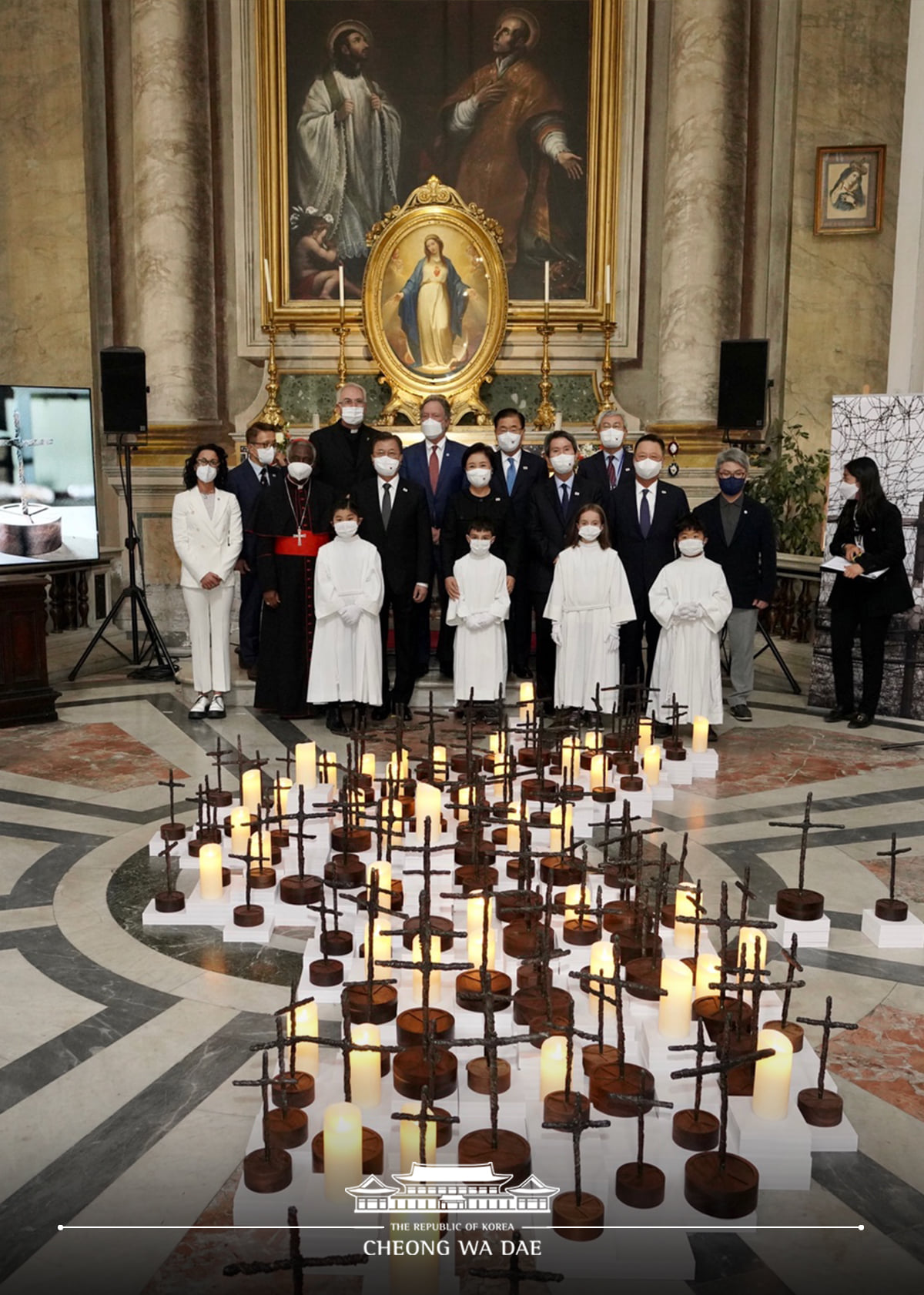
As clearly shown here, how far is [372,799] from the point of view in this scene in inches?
224

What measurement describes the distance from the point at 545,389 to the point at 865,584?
471 cm

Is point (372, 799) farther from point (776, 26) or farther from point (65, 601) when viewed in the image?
point (776, 26)

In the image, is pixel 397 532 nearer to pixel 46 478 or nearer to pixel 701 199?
pixel 46 478

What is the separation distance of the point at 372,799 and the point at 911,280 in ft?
22.0

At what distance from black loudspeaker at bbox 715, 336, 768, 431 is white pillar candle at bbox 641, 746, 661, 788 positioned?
4.51 m

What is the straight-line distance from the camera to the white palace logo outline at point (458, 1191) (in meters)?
2.72

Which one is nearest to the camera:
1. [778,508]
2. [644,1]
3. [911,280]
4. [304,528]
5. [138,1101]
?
[138,1101]

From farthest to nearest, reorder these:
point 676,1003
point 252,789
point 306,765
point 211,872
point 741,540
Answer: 1. point 741,540
2. point 306,765
3. point 252,789
4. point 211,872
5. point 676,1003

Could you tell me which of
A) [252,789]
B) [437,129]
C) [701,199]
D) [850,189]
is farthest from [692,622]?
→ [437,129]

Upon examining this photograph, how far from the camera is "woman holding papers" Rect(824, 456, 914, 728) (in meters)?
8.18

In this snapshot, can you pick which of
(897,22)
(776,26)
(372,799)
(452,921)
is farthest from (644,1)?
(452,921)

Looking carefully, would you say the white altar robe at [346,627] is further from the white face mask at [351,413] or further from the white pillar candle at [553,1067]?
the white pillar candle at [553,1067]

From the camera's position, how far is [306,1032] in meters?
3.38

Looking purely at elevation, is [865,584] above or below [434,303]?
below
